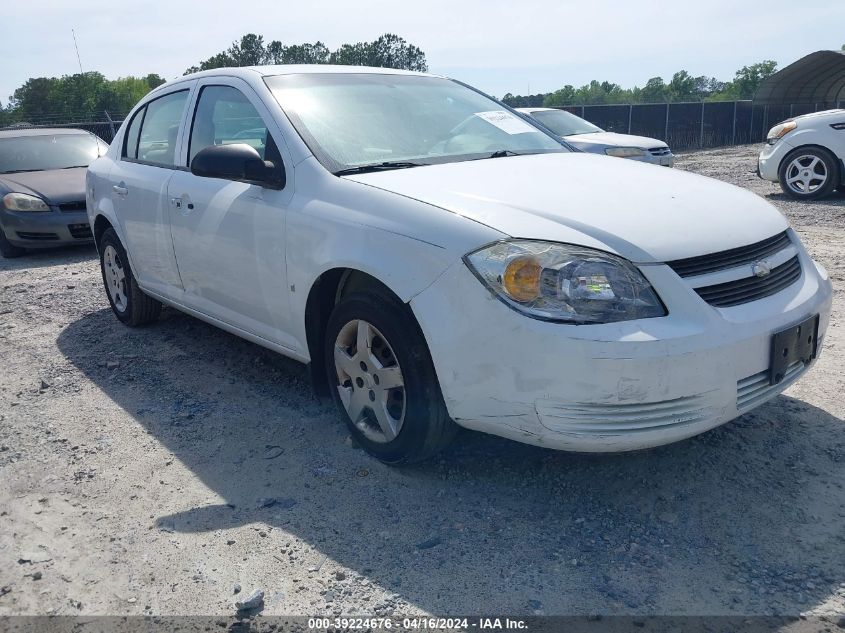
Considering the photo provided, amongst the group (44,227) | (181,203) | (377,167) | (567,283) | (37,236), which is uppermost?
(377,167)

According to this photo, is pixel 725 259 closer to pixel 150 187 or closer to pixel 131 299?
pixel 150 187

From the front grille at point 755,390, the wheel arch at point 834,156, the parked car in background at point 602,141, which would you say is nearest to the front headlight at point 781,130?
the wheel arch at point 834,156

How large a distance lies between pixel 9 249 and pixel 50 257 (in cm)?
48

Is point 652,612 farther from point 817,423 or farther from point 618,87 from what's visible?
point 618,87

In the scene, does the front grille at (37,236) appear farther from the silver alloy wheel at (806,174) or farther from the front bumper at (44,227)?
the silver alloy wheel at (806,174)

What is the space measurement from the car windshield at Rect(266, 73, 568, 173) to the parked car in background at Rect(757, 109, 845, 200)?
728 centimetres

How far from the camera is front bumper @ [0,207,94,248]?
8.81m

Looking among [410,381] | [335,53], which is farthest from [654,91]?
[410,381]

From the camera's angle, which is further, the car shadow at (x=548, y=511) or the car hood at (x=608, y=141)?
the car hood at (x=608, y=141)

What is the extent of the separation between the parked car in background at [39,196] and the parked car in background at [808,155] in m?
8.98

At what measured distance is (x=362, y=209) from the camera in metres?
3.09

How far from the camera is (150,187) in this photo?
463 centimetres

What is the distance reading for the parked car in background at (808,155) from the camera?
9820mm

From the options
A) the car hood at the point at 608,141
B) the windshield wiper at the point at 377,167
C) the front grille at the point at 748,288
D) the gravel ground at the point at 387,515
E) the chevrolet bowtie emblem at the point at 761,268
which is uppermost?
the windshield wiper at the point at 377,167
